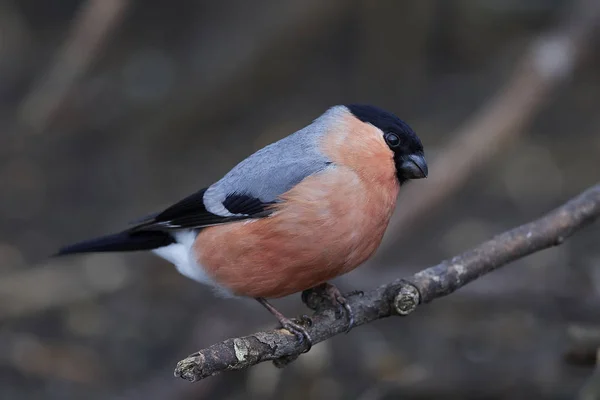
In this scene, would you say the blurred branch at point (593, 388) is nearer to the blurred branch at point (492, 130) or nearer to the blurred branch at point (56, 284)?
the blurred branch at point (492, 130)

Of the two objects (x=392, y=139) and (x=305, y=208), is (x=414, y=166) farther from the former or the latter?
(x=305, y=208)

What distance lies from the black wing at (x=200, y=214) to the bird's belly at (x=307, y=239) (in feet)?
0.20

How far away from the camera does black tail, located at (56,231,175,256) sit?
159 inches

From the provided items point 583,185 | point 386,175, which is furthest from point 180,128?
point 386,175

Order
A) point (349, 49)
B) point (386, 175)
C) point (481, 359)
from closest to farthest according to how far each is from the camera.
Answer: point (386, 175) < point (481, 359) < point (349, 49)

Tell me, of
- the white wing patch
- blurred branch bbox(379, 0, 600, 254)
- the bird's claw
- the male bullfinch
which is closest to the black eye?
the male bullfinch

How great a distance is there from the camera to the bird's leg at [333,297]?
3.38m

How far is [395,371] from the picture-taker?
4.82 metres

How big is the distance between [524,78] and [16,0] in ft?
19.4

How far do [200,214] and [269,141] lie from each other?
4626 mm

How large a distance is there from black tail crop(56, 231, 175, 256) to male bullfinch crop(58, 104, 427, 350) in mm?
48

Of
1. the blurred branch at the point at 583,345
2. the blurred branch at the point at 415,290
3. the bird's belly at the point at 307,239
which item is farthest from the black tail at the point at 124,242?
the blurred branch at the point at 583,345

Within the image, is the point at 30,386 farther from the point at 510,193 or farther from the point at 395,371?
the point at 510,193

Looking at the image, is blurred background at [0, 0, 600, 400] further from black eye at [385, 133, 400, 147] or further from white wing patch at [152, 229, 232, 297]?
black eye at [385, 133, 400, 147]
